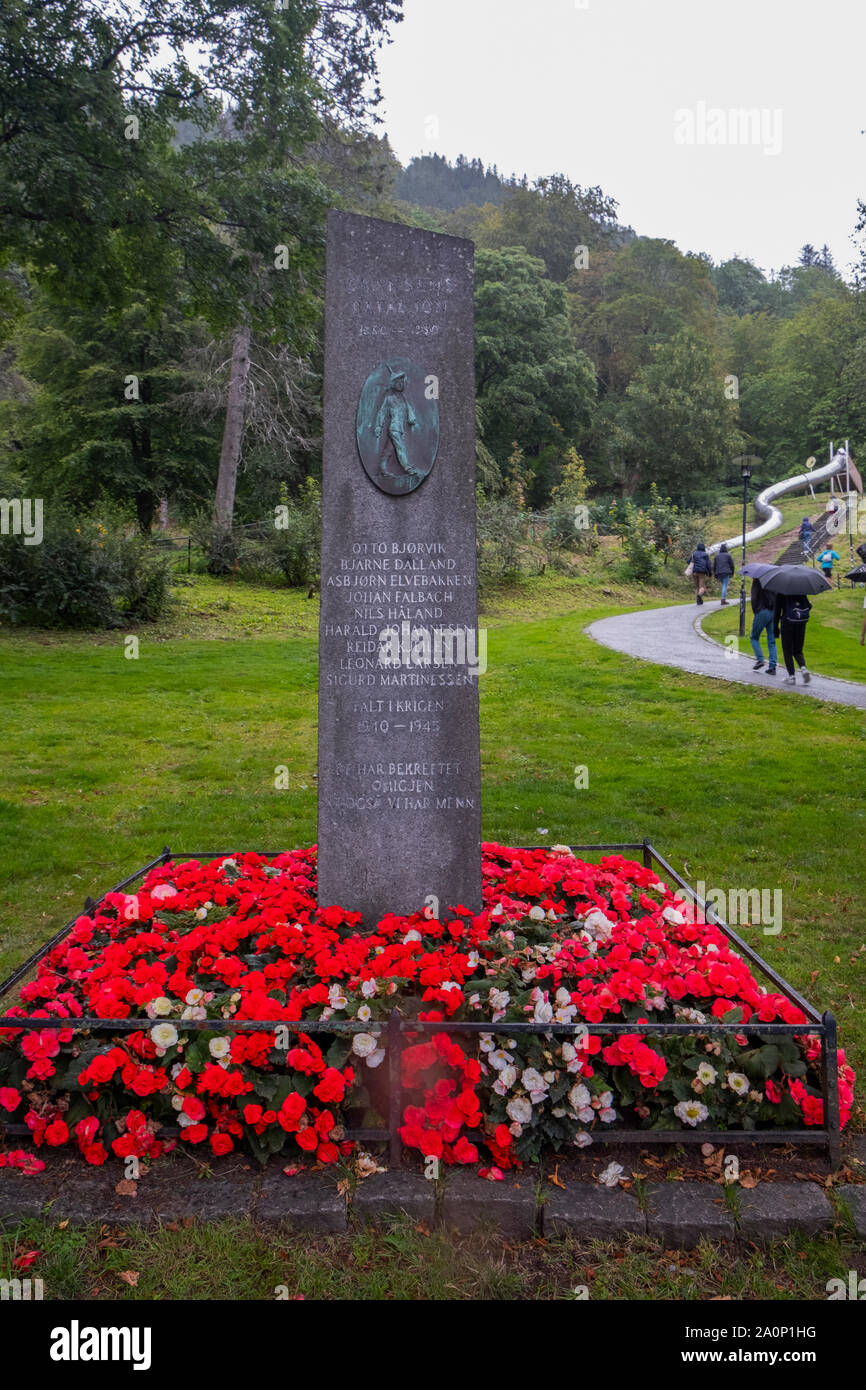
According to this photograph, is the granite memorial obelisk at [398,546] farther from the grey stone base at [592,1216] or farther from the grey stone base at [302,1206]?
the grey stone base at [592,1216]

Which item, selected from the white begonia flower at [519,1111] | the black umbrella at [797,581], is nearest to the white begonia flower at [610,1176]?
the white begonia flower at [519,1111]

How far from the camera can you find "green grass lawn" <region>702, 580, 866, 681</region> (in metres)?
16.0

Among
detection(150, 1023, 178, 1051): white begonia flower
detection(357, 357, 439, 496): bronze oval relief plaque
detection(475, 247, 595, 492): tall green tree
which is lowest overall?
detection(150, 1023, 178, 1051): white begonia flower

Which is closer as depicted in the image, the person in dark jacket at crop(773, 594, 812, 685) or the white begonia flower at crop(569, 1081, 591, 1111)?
the white begonia flower at crop(569, 1081, 591, 1111)

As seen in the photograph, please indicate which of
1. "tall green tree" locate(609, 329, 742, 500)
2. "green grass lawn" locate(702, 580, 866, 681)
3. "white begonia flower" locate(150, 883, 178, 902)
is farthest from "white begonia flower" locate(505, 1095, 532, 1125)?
"tall green tree" locate(609, 329, 742, 500)

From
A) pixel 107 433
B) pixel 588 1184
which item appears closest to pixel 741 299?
pixel 107 433

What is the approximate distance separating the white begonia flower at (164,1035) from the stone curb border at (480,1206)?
452 mm

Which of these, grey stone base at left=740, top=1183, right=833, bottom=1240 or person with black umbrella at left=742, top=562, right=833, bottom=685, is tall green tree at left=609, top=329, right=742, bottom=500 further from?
grey stone base at left=740, top=1183, right=833, bottom=1240

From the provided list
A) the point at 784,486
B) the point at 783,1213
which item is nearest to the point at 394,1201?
the point at 783,1213

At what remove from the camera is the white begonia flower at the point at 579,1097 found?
3.29m

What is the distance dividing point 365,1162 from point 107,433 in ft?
91.0

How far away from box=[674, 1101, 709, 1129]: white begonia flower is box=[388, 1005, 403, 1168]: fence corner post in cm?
101

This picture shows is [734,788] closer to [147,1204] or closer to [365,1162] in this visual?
[365,1162]

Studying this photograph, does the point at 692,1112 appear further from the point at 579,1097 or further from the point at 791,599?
the point at 791,599
